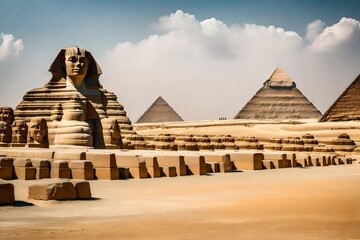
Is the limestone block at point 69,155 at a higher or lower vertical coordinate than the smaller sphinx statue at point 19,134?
lower

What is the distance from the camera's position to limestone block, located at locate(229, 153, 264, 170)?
76.0 ft

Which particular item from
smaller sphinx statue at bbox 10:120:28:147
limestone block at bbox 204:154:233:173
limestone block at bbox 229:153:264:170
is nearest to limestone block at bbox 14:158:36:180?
smaller sphinx statue at bbox 10:120:28:147

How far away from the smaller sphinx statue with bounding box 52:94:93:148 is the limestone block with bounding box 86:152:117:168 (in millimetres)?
5558

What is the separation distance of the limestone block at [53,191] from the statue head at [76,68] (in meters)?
18.1

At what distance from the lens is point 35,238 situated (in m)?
7.70

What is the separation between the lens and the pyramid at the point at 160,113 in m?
173

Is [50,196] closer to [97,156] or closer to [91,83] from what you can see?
[97,156]

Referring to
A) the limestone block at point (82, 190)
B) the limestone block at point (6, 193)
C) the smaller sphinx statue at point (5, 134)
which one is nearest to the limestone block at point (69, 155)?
the smaller sphinx statue at point (5, 134)

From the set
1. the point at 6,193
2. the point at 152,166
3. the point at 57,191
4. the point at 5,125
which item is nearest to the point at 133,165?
the point at 152,166

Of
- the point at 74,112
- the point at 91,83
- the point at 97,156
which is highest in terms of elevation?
the point at 91,83

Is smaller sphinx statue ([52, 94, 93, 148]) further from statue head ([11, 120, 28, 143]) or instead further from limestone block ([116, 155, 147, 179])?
limestone block ([116, 155, 147, 179])

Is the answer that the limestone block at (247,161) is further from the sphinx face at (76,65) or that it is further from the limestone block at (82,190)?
the limestone block at (82,190)

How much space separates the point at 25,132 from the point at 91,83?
29.0 feet

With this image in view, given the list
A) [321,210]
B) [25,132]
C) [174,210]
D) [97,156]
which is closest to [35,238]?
[174,210]
